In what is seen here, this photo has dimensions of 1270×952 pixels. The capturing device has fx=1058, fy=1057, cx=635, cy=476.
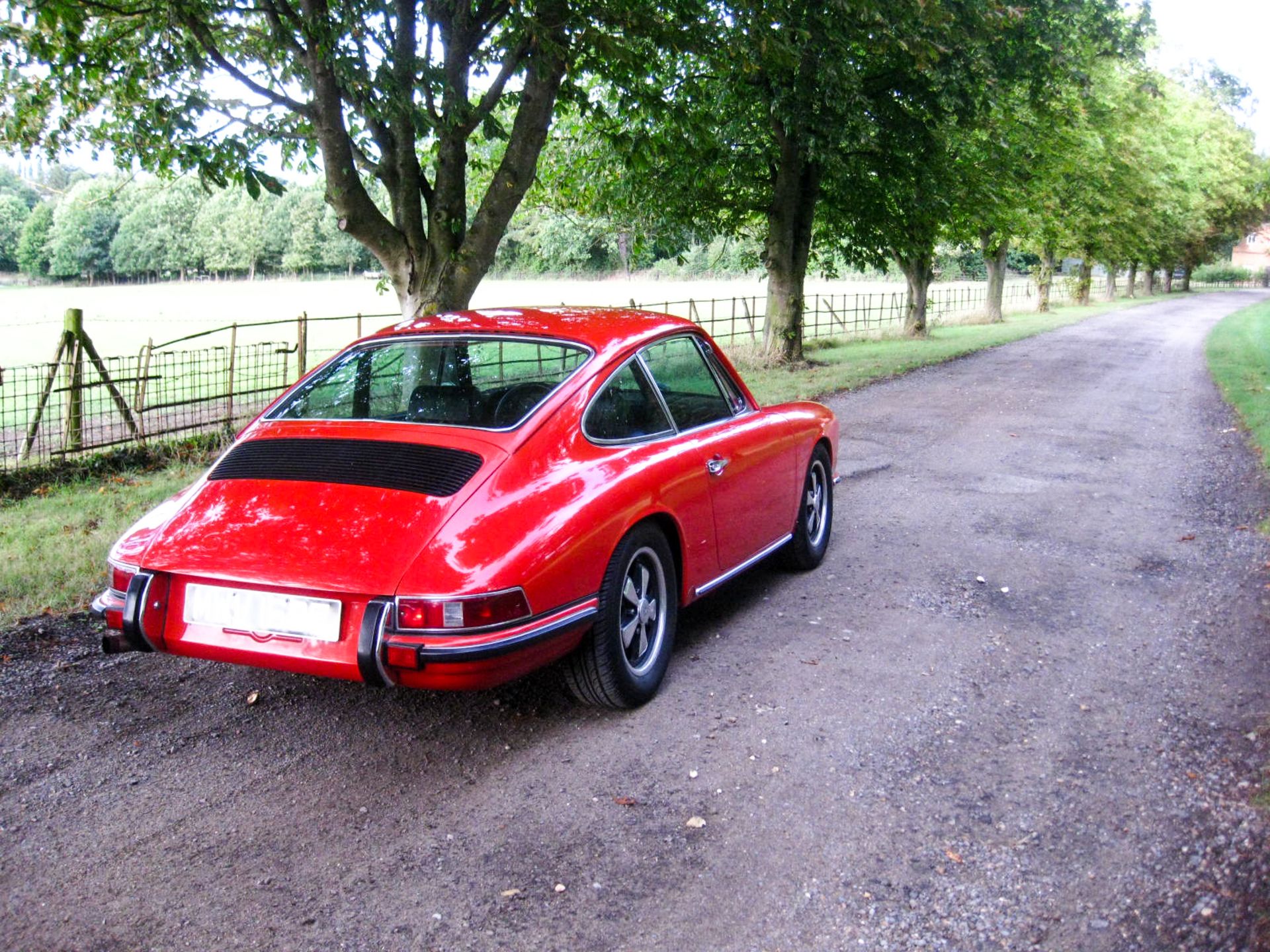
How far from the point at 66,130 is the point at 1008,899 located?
479 inches

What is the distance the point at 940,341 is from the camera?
85.5 ft

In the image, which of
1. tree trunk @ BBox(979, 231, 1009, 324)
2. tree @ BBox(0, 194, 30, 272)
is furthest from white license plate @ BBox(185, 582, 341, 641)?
tree @ BBox(0, 194, 30, 272)

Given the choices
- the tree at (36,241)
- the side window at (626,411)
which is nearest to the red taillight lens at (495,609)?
the side window at (626,411)

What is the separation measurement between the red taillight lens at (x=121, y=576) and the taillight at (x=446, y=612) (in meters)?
1.15

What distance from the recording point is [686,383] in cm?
511

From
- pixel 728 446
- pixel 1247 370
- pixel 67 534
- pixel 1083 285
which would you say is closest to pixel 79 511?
pixel 67 534

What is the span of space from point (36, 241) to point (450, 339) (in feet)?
223

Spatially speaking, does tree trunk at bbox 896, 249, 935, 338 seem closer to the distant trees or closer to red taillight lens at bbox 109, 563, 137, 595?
red taillight lens at bbox 109, 563, 137, 595

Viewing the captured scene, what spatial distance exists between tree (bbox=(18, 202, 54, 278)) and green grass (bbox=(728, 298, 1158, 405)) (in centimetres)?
5173

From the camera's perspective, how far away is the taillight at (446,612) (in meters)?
3.44

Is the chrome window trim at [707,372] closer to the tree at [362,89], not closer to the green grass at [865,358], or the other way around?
the tree at [362,89]

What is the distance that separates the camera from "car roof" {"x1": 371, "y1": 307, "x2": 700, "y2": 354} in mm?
4711

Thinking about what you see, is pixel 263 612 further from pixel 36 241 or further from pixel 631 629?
pixel 36 241

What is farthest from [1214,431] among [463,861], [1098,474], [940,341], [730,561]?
[940,341]
